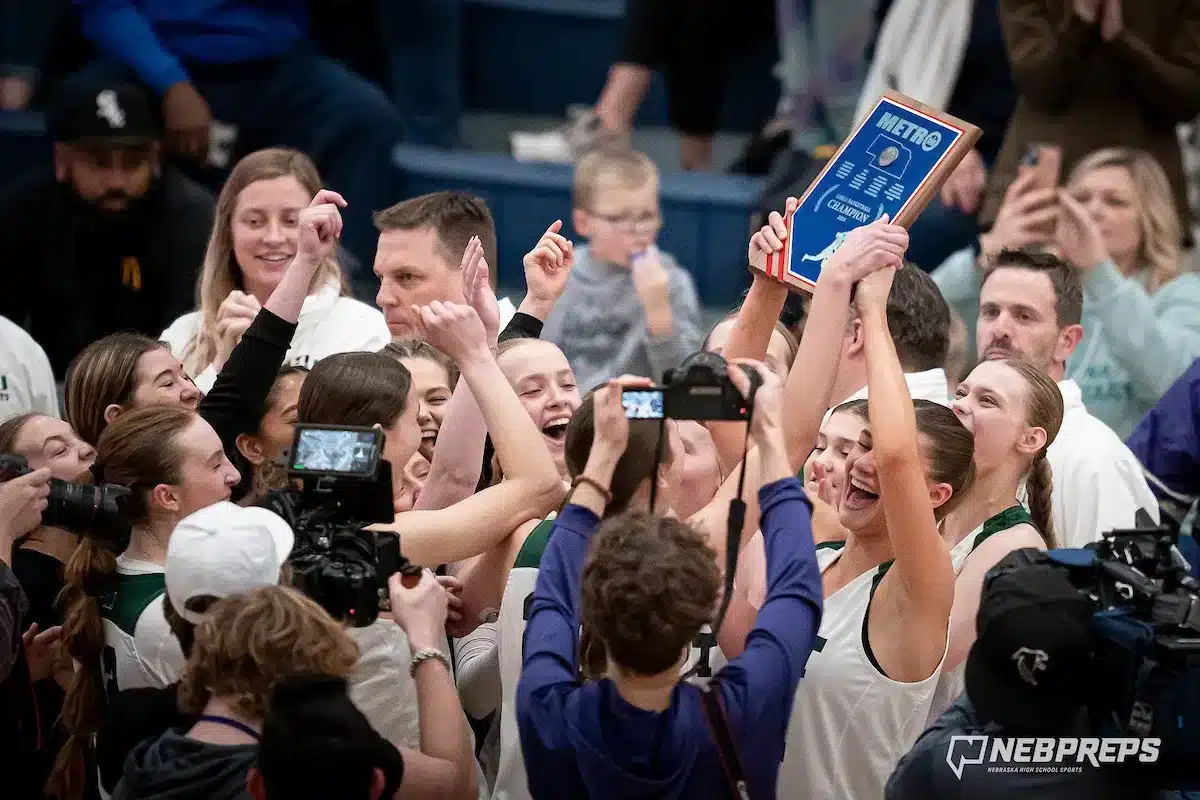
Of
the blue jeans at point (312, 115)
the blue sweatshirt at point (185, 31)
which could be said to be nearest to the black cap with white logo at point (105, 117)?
the blue sweatshirt at point (185, 31)

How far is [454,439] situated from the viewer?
11.5 feet

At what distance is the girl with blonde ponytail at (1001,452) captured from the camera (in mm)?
3500

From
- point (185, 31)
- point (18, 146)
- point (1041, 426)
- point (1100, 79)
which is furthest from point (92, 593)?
point (1100, 79)

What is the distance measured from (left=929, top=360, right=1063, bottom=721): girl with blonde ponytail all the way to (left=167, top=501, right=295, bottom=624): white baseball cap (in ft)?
4.47

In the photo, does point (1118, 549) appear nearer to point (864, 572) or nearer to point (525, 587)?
point (864, 572)

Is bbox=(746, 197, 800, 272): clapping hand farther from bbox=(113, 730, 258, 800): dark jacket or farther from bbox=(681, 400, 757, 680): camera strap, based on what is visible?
bbox=(113, 730, 258, 800): dark jacket

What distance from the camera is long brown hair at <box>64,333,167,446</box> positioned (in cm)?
396

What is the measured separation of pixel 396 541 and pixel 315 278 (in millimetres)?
1890

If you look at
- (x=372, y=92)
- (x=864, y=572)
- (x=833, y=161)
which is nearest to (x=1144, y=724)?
(x=864, y=572)

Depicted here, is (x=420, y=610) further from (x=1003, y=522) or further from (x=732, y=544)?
(x=1003, y=522)

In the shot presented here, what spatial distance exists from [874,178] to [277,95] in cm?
359

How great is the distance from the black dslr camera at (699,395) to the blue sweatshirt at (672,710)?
171mm

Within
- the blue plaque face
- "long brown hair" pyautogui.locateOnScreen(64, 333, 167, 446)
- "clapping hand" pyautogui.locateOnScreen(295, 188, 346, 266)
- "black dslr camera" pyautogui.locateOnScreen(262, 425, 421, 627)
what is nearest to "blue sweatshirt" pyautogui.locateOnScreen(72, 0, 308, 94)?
"long brown hair" pyautogui.locateOnScreen(64, 333, 167, 446)

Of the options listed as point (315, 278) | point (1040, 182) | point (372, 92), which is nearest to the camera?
point (315, 278)
